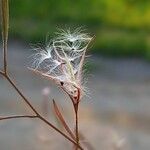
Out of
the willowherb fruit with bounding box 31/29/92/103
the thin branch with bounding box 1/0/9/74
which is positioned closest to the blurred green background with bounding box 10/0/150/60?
the willowherb fruit with bounding box 31/29/92/103

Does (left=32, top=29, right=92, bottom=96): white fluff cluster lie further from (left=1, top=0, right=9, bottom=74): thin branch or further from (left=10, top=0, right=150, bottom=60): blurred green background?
(left=10, top=0, right=150, bottom=60): blurred green background

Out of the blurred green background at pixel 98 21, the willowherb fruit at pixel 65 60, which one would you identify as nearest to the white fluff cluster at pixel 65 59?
the willowherb fruit at pixel 65 60

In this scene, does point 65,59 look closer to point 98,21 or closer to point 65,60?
point 65,60

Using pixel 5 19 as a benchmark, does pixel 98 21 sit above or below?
below

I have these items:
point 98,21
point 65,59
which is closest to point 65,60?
point 65,59

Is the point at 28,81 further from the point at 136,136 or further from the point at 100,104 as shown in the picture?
the point at 136,136

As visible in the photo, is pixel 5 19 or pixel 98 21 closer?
pixel 5 19
